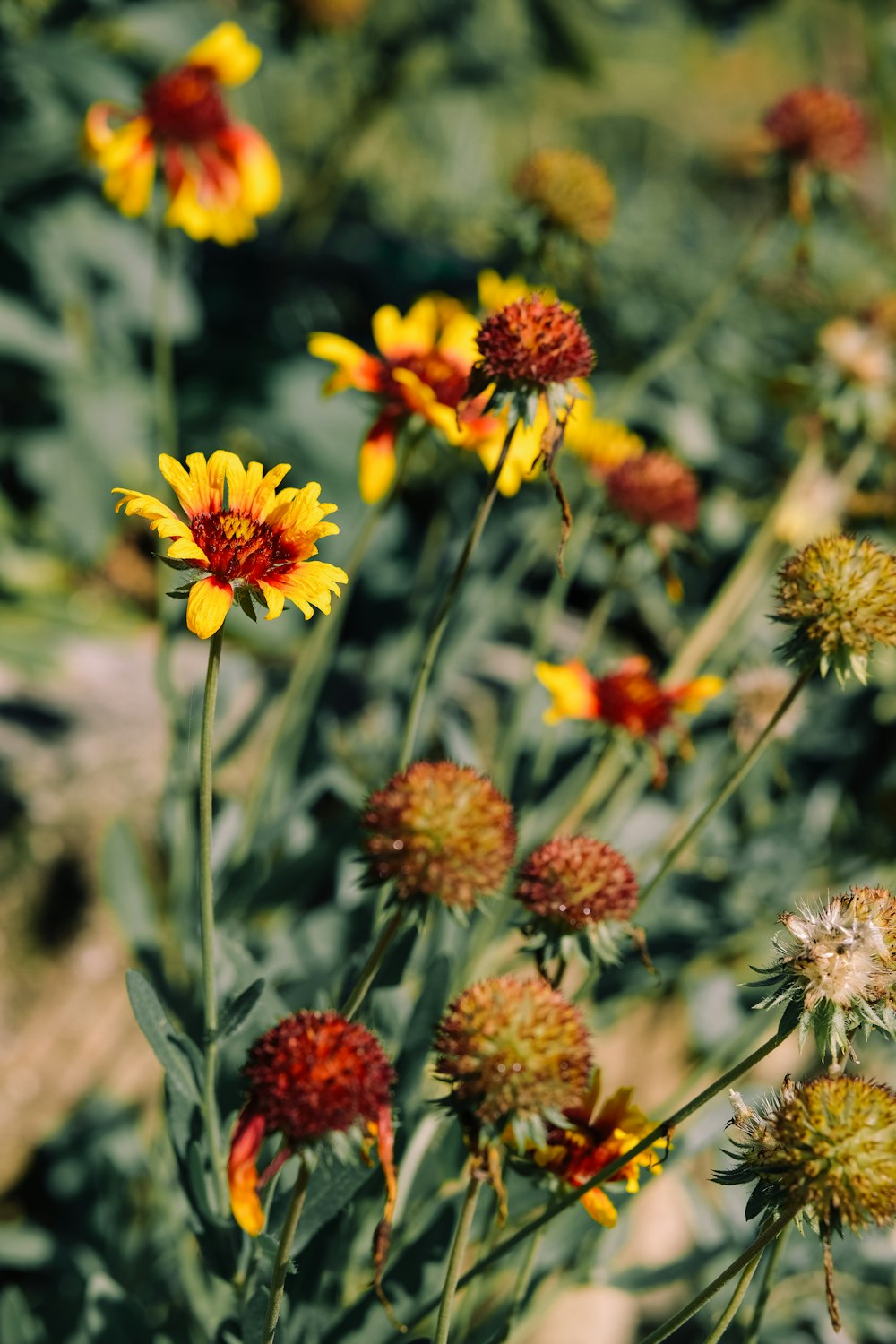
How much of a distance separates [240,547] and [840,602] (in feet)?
1.13

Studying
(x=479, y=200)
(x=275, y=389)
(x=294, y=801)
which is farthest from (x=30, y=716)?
(x=479, y=200)

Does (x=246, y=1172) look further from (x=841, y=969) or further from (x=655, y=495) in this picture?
(x=655, y=495)

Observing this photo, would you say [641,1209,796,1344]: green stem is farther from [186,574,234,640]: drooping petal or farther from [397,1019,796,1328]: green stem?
[186,574,234,640]: drooping petal

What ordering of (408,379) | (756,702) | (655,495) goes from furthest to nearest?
(756,702)
(655,495)
(408,379)

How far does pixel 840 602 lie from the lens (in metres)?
0.70

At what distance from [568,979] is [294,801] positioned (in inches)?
19.4

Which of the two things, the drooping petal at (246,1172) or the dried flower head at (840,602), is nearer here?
the drooping petal at (246,1172)

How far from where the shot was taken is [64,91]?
1.61 m

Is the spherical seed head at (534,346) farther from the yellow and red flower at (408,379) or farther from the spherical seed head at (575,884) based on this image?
the spherical seed head at (575,884)

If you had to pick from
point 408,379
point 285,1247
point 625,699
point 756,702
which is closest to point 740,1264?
point 285,1247

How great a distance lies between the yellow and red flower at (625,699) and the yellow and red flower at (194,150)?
525mm

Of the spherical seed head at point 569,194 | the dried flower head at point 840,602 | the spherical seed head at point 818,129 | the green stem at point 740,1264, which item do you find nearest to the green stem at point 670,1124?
the green stem at point 740,1264

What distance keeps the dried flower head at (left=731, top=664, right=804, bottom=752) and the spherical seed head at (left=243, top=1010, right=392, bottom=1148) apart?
69cm

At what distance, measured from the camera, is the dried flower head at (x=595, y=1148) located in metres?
0.64
